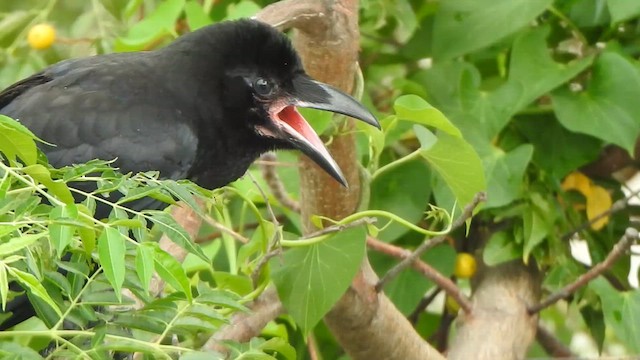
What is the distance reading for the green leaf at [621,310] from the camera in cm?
183

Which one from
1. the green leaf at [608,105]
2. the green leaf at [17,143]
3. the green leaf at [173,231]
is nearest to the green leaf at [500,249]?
the green leaf at [608,105]

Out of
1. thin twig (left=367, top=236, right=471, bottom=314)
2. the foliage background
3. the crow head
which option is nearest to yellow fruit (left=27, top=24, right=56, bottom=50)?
the foliage background

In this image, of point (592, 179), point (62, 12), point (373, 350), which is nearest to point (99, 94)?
point (373, 350)

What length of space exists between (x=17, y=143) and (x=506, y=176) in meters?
1.15

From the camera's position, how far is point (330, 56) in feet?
5.73

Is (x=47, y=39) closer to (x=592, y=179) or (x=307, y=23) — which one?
(x=307, y=23)

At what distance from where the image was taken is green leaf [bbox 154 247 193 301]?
3.25 feet

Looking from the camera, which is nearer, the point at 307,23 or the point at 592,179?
the point at 307,23

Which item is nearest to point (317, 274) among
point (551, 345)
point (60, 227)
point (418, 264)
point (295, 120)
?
point (418, 264)

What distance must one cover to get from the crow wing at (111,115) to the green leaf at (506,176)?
1.72ft

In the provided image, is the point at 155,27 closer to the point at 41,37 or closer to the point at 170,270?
the point at 41,37

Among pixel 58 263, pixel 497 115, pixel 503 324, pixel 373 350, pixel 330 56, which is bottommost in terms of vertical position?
pixel 503 324

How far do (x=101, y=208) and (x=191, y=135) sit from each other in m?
0.22

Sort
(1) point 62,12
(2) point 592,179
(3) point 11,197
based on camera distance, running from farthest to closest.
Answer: (1) point 62,12, (2) point 592,179, (3) point 11,197
